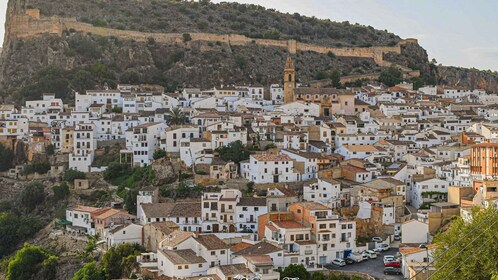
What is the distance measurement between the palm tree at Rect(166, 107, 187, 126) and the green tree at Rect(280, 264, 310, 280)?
62.5 ft

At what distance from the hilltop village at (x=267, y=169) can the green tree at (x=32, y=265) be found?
91.8 inches

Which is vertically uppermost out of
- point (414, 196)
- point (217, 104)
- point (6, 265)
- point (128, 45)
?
point (128, 45)

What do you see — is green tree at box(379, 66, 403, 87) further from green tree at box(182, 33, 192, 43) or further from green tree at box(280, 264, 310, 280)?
green tree at box(280, 264, 310, 280)

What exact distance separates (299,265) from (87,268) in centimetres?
976

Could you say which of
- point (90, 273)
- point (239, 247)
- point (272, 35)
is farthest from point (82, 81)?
point (239, 247)

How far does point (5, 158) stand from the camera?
49.0m

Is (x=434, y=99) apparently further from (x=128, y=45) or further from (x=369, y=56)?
(x=128, y=45)

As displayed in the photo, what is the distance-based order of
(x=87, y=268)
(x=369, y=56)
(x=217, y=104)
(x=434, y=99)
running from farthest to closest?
(x=369, y=56) → (x=434, y=99) → (x=217, y=104) → (x=87, y=268)

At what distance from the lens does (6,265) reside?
128 ft

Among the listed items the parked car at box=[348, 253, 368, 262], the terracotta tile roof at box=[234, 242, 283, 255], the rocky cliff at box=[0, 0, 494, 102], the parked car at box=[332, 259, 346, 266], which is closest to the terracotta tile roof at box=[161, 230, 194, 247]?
the terracotta tile roof at box=[234, 242, 283, 255]

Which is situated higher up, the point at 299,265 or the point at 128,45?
the point at 128,45

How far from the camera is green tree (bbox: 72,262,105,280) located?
33.0 meters

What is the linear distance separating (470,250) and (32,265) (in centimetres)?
2155

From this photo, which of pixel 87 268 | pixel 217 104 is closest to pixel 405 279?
pixel 87 268
